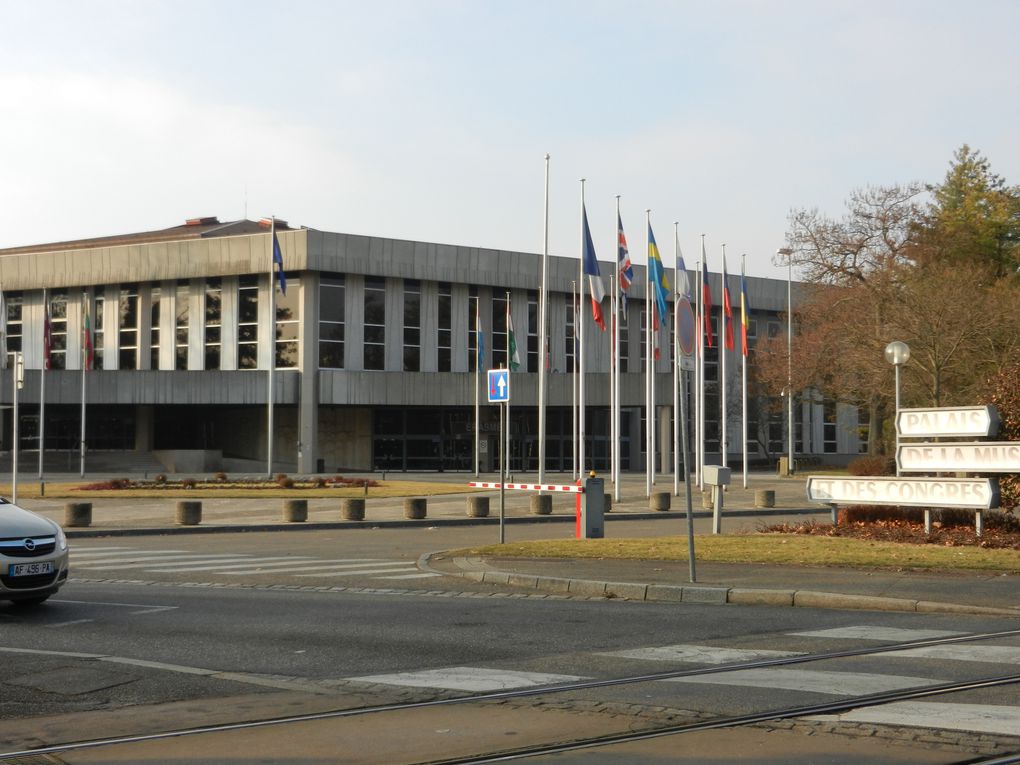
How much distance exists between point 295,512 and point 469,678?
22.3 metres

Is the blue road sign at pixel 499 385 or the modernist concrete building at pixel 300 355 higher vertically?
the modernist concrete building at pixel 300 355

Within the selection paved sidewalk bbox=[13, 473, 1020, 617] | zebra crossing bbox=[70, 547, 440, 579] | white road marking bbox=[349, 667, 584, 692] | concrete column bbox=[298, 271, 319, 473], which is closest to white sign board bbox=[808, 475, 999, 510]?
paved sidewalk bbox=[13, 473, 1020, 617]

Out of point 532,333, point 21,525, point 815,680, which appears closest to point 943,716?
point 815,680

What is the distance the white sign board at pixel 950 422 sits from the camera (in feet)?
63.0

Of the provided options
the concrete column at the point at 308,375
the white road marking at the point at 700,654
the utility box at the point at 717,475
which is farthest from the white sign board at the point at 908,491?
the concrete column at the point at 308,375

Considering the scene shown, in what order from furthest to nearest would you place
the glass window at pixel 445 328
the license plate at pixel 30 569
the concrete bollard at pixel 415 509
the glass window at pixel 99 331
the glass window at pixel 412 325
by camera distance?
1. the glass window at pixel 99 331
2. the glass window at pixel 445 328
3. the glass window at pixel 412 325
4. the concrete bollard at pixel 415 509
5. the license plate at pixel 30 569

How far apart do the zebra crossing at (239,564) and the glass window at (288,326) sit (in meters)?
45.3

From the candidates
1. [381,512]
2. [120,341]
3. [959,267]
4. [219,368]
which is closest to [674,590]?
[381,512]

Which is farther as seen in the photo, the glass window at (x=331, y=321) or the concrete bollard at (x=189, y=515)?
the glass window at (x=331, y=321)

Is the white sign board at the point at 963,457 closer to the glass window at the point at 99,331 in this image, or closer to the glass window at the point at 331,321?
the glass window at the point at 331,321

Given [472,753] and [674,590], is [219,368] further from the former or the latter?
[472,753]

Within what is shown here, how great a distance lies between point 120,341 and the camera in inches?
2835

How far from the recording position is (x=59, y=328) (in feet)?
242

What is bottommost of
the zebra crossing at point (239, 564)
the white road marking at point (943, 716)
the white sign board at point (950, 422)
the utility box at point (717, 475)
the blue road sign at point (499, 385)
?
the zebra crossing at point (239, 564)
